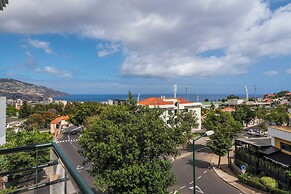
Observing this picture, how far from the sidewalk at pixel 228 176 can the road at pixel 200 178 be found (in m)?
0.43

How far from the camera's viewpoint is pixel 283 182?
18547 mm

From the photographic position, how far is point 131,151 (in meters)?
13.8

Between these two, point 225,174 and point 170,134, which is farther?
point 225,174

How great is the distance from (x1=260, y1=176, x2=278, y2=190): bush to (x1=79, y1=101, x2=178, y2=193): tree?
9163 millimetres

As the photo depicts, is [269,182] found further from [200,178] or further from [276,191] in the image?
[200,178]

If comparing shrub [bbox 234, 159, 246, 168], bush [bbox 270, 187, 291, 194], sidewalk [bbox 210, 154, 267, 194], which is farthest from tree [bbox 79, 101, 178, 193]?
shrub [bbox 234, 159, 246, 168]

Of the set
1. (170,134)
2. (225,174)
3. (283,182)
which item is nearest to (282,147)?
(283,182)

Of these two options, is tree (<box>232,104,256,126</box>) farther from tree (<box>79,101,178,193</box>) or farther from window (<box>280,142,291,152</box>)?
tree (<box>79,101,178,193</box>)

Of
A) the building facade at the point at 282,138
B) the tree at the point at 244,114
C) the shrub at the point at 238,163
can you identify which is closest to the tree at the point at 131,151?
the building facade at the point at 282,138

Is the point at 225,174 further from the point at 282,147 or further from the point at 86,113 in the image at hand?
the point at 86,113

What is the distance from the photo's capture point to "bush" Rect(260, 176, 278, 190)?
18672mm

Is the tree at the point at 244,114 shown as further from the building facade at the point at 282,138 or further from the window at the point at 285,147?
the window at the point at 285,147

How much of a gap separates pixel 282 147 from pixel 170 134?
42.2 feet

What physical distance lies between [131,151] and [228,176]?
13.8 metres
